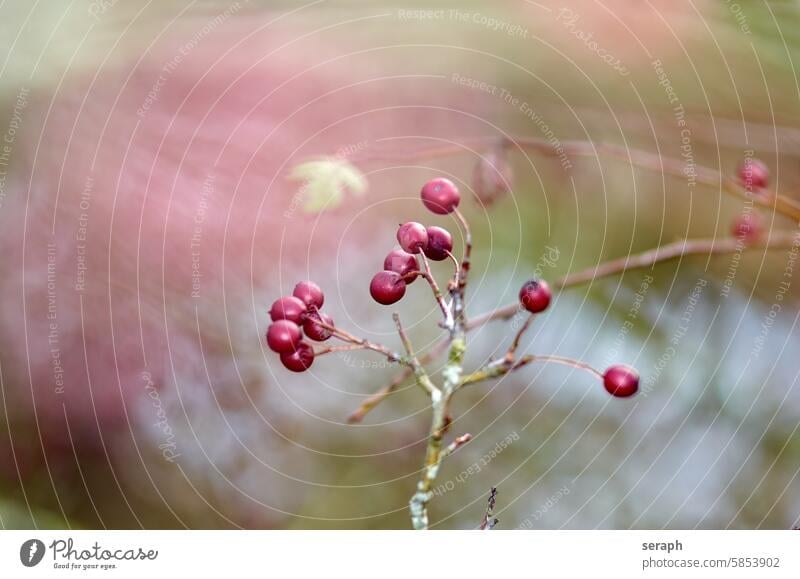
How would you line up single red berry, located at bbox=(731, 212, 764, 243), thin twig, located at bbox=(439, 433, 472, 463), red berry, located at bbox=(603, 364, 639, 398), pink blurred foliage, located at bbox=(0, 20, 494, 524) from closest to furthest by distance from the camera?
thin twig, located at bbox=(439, 433, 472, 463) → red berry, located at bbox=(603, 364, 639, 398) → pink blurred foliage, located at bbox=(0, 20, 494, 524) → single red berry, located at bbox=(731, 212, 764, 243)

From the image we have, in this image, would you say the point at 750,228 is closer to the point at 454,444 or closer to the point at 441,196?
the point at 441,196

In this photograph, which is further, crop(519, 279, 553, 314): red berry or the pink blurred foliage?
the pink blurred foliage

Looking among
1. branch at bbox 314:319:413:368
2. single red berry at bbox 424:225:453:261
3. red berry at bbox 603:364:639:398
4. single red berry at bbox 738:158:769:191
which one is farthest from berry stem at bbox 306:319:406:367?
single red berry at bbox 738:158:769:191

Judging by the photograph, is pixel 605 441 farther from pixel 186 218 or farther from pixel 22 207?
pixel 22 207

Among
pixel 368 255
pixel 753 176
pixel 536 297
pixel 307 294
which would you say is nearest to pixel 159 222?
pixel 368 255

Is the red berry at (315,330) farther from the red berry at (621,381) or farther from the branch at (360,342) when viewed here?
the red berry at (621,381)

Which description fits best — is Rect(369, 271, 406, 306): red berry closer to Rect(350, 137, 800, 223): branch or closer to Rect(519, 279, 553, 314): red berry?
Rect(519, 279, 553, 314): red berry
